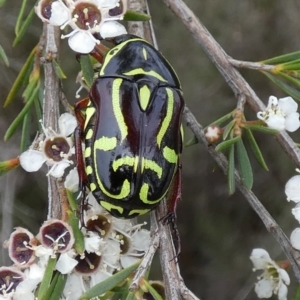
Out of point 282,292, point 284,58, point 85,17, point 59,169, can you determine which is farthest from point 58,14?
point 282,292

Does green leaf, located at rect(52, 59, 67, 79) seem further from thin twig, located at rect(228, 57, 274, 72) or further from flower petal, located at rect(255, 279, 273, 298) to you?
flower petal, located at rect(255, 279, 273, 298)

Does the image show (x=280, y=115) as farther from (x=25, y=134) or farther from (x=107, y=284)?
(x=25, y=134)

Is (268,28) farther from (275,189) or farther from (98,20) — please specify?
(98,20)

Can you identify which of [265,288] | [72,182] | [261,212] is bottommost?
[265,288]

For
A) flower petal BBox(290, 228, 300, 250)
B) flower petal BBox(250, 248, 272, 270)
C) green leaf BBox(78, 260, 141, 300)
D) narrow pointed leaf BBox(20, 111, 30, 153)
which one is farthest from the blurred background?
green leaf BBox(78, 260, 141, 300)

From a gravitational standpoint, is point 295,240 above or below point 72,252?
below

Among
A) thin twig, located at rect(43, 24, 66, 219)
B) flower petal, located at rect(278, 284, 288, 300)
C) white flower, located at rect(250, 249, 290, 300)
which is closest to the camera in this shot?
thin twig, located at rect(43, 24, 66, 219)

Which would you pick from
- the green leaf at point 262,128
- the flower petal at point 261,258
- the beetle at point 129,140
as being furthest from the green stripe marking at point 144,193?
the flower petal at point 261,258
